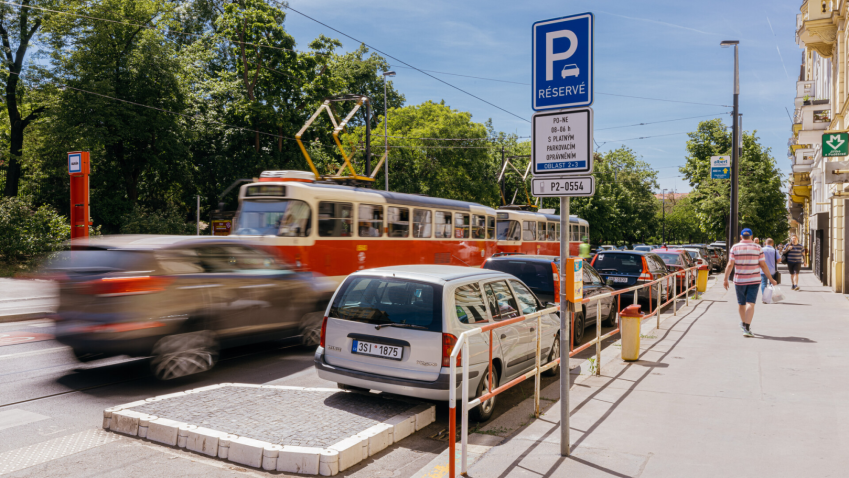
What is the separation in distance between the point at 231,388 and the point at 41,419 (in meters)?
1.76

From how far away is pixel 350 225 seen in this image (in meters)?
13.5

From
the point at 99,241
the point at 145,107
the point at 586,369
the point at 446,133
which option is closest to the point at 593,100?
the point at 586,369

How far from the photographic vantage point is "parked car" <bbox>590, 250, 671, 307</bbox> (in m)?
14.4

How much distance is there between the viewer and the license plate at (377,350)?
577cm

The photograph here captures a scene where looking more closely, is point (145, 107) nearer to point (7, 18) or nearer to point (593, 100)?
point (7, 18)

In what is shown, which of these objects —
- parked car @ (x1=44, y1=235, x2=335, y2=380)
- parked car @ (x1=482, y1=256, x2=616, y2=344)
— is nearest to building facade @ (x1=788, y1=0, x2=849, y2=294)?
parked car @ (x1=482, y1=256, x2=616, y2=344)

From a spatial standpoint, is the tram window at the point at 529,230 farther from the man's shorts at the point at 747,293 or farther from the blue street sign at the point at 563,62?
the blue street sign at the point at 563,62

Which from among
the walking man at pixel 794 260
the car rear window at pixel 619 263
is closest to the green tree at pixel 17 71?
the car rear window at pixel 619 263

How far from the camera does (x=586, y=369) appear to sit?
8336 mm

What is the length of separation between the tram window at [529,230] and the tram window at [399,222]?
9.35m

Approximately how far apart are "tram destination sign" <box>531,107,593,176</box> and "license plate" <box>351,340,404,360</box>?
2.14 metres

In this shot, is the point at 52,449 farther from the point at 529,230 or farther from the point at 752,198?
the point at 752,198

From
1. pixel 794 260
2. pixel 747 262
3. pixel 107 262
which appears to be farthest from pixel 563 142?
pixel 794 260

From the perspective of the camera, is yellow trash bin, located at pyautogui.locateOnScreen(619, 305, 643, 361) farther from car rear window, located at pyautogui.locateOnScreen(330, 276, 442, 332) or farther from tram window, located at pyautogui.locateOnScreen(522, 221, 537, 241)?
tram window, located at pyautogui.locateOnScreen(522, 221, 537, 241)
